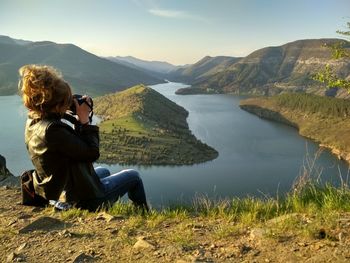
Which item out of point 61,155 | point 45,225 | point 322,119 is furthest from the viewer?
point 322,119

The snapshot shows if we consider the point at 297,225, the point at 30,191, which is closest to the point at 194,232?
the point at 297,225

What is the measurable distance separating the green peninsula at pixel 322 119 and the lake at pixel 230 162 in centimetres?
619

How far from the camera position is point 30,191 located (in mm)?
6008

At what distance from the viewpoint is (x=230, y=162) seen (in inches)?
3875

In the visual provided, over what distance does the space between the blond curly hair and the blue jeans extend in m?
1.56

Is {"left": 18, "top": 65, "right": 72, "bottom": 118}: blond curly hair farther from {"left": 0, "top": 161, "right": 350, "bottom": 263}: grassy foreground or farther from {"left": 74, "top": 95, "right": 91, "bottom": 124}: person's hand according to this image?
{"left": 0, "top": 161, "right": 350, "bottom": 263}: grassy foreground

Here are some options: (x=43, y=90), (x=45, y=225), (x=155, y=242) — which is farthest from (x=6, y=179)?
(x=155, y=242)

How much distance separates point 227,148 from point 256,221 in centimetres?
11006

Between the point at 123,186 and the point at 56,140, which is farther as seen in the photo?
the point at 123,186

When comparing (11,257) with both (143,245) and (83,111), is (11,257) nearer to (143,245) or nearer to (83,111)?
(143,245)

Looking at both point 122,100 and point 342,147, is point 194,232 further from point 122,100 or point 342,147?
point 122,100

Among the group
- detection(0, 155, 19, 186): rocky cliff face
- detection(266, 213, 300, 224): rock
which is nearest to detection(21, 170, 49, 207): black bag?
detection(266, 213, 300, 224): rock

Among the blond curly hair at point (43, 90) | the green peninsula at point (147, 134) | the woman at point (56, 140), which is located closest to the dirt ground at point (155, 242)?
the woman at point (56, 140)

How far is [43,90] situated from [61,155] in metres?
0.92
